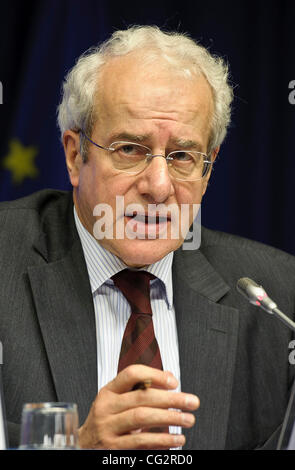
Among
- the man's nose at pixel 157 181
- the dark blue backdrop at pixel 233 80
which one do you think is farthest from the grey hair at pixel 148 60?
the dark blue backdrop at pixel 233 80

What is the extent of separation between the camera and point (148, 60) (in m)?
1.86

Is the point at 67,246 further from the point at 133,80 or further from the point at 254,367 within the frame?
the point at 254,367

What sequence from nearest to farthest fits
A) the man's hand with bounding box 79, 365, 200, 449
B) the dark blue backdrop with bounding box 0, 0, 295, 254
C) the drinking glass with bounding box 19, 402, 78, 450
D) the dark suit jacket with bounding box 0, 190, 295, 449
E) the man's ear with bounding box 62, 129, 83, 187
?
1. the drinking glass with bounding box 19, 402, 78, 450
2. the man's hand with bounding box 79, 365, 200, 449
3. the dark suit jacket with bounding box 0, 190, 295, 449
4. the man's ear with bounding box 62, 129, 83, 187
5. the dark blue backdrop with bounding box 0, 0, 295, 254

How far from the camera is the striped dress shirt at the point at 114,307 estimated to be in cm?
180

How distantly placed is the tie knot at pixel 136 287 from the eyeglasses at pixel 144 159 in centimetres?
28

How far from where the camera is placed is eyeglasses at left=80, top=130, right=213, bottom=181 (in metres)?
1.81

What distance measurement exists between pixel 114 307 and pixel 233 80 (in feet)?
3.85

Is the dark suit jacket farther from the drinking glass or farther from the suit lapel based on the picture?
the drinking glass

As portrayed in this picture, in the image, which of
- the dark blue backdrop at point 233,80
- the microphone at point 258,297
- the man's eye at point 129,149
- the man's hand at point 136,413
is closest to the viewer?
the man's hand at point 136,413

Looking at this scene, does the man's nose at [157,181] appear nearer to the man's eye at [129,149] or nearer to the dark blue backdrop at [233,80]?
the man's eye at [129,149]

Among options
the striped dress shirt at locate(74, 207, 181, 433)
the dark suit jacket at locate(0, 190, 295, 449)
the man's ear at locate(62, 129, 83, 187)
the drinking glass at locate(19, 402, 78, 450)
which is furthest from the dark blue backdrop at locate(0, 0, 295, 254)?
the drinking glass at locate(19, 402, 78, 450)

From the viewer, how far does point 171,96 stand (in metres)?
1.82

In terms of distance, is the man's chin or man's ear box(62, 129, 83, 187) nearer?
the man's chin

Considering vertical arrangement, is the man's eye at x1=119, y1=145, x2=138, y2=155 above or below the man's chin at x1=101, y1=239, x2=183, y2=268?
above
